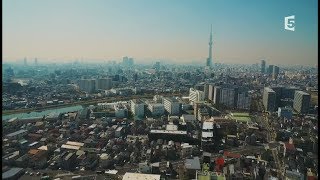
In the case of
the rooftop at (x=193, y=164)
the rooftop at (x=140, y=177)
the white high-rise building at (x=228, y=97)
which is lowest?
the rooftop at (x=193, y=164)

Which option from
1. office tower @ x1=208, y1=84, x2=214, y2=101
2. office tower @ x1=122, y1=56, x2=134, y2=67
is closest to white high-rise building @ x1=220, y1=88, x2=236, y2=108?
office tower @ x1=208, y1=84, x2=214, y2=101

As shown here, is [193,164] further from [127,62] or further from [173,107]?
[127,62]

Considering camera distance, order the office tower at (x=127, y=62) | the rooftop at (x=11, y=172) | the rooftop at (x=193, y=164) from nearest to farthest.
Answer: the rooftop at (x=11, y=172) → the rooftop at (x=193, y=164) → the office tower at (x=127, y=62)

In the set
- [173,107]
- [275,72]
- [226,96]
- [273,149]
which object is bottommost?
[273,149]

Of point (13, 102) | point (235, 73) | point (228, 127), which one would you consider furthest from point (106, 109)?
point (235, 73)

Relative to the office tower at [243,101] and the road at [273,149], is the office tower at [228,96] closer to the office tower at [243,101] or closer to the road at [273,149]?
the office tower at [243,101]

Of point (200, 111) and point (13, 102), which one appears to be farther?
point (13, 102)

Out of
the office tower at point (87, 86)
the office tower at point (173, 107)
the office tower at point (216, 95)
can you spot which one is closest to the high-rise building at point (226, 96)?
the office tower at point (216, 95)

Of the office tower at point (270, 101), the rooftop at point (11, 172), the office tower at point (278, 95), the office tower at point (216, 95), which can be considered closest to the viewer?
the rooftop at point (11, 172)

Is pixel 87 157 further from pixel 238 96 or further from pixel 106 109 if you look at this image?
pixel 238 96

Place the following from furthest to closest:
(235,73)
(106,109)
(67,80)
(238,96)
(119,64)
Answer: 1. (119,64)
2. (235,73)
3. (67,80)
4. (238,96)
5. (106,109)

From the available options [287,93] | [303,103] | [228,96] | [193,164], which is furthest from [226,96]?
[193,164]
